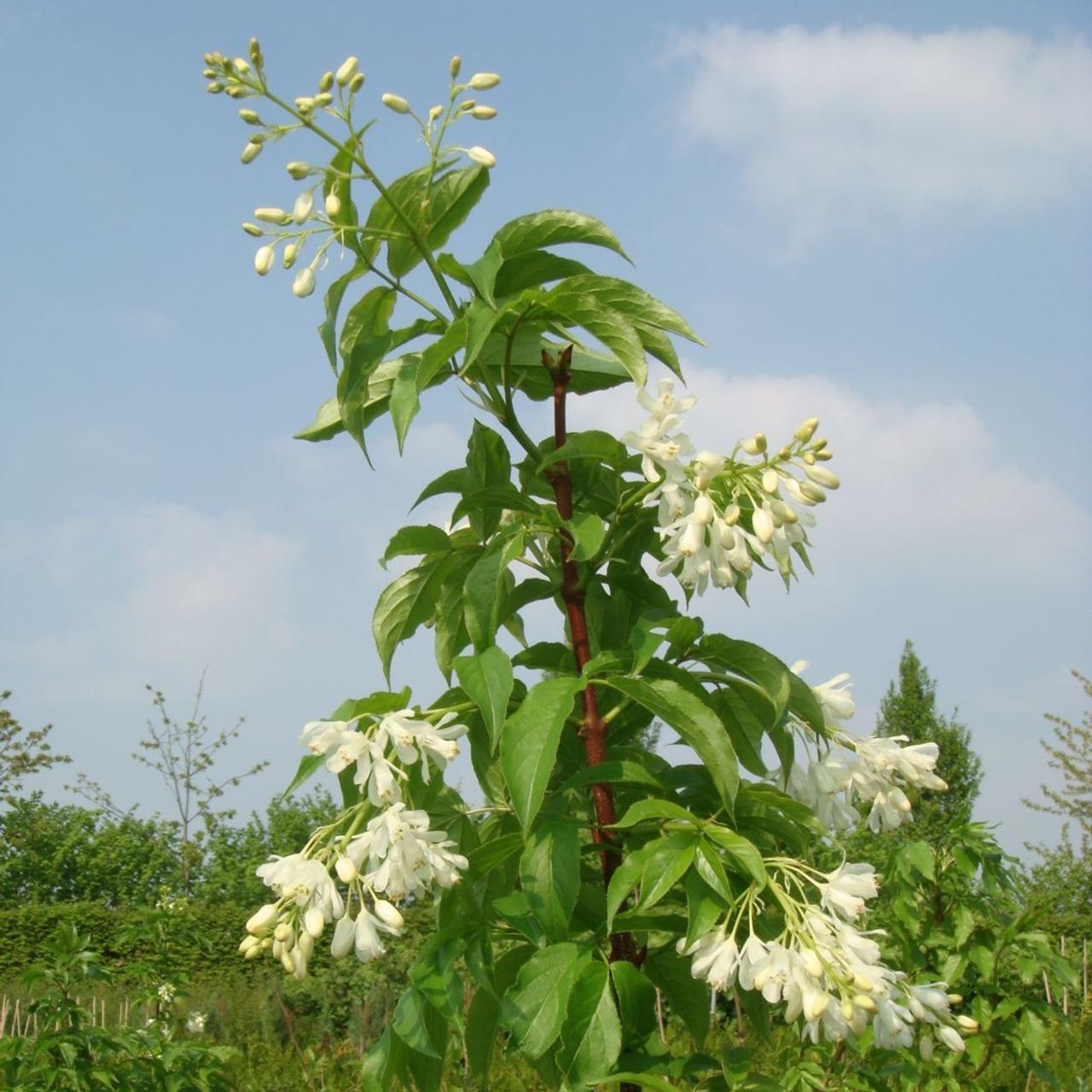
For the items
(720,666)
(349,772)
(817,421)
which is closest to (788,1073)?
(720,666)

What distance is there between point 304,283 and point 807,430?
2.96ft

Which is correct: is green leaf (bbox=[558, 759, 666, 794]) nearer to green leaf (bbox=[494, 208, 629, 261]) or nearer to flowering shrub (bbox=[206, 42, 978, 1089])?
flowering shrub (bbox=[206, 42, 978, 1089])

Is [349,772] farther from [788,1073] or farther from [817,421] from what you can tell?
[788,1073]

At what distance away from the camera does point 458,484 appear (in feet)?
7.55

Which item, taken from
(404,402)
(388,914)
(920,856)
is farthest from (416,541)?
(920,856)

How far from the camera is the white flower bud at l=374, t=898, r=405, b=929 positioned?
1839mm

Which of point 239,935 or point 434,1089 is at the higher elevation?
point 239,935

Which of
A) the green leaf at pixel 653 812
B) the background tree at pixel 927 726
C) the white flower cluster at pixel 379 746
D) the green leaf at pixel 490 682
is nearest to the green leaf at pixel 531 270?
the green leaf at pixel 490 682

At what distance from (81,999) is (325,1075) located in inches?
164

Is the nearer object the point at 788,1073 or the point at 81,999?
the point at 788,1073

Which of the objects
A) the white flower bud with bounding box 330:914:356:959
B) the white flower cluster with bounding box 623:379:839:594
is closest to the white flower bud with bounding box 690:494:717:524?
the white flower cluster with bounding box 623:379:839:594

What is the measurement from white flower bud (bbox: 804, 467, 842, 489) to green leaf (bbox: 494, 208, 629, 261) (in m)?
0.59

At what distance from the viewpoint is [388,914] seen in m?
1.84

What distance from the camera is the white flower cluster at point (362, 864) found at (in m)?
1.83
